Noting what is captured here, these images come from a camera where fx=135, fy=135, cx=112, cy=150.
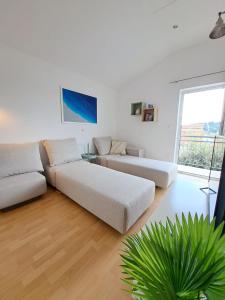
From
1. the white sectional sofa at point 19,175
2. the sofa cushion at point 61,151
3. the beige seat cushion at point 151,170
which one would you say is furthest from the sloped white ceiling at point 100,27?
the beige seat cushion at point 151,170

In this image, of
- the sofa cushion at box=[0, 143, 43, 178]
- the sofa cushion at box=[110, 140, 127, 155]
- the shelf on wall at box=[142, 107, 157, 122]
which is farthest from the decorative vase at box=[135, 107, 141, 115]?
the sofa cushion at box=[0, 143, 43, 178]

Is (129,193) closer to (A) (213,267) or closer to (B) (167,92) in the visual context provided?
(A) (213,267)

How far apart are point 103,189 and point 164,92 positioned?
286cm

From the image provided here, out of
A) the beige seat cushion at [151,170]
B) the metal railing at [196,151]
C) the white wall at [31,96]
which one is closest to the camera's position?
the white wall at [31,96]

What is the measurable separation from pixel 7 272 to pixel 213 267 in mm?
1444

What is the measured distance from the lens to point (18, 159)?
2020 mm

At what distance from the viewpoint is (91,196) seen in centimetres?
164

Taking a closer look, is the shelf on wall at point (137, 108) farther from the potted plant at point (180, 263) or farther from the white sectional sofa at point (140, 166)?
the potted plant at point (180, 263)

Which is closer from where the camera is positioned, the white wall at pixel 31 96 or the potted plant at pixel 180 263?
the potted plant at pixel 180 263

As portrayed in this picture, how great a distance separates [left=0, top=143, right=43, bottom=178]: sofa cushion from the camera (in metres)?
1.90

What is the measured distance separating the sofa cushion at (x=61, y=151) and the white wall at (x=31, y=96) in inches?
9.2

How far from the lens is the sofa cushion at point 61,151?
97.7 inches

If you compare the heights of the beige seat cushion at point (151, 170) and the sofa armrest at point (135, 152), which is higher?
the sofa armrest at point (135, 152)

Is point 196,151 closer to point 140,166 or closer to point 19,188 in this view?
point 140,166
